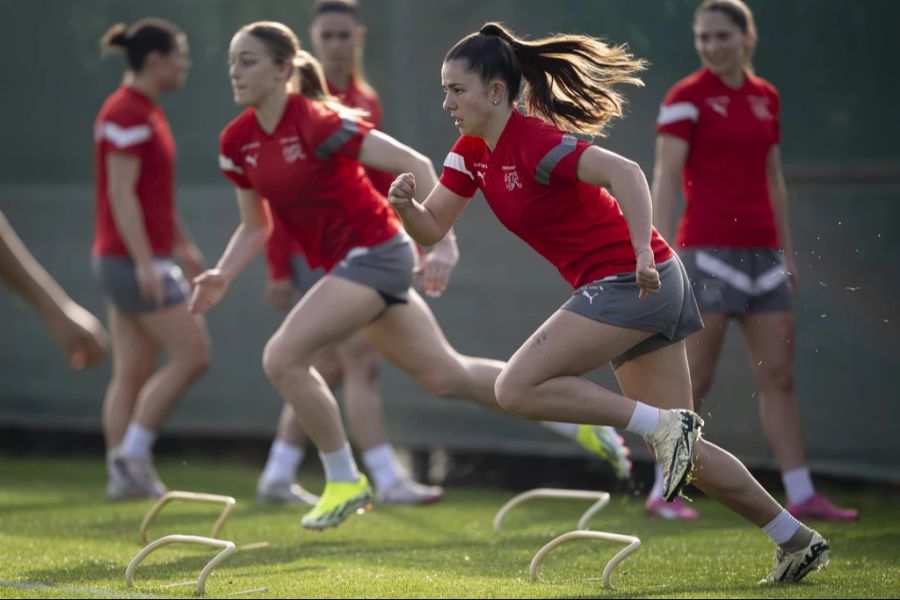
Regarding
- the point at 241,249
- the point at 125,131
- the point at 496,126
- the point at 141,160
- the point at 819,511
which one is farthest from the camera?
the point at 141,160

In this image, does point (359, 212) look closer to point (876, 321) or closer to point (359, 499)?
point (359, 499)

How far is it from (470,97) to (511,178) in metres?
0.34

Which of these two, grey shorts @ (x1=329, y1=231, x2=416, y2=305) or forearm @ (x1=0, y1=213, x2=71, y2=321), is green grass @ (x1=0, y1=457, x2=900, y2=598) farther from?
forearm @ (x1=0, y1=213, x2=71, y2=321)

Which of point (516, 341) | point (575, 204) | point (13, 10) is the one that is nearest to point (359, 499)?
point (575, 204)

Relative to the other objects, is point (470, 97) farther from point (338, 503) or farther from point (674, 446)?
point (338, 503)

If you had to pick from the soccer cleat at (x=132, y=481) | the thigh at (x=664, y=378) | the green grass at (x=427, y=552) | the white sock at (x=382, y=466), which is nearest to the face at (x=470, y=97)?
the thigh at (x=664, y=378)

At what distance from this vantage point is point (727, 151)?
745cm

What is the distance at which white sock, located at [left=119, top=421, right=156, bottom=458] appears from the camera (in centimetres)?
885

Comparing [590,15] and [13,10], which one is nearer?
[590,15]

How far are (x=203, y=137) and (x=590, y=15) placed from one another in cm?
313

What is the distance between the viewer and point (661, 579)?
5.57m

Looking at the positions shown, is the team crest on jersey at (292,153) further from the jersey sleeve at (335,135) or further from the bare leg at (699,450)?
the bare leg at (699,450)

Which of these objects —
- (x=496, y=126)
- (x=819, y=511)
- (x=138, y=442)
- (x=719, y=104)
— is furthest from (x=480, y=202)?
(x=496, y=126)

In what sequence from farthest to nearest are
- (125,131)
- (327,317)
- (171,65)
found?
(171,65), (125,131), (327,317)
